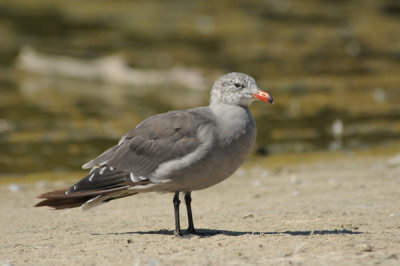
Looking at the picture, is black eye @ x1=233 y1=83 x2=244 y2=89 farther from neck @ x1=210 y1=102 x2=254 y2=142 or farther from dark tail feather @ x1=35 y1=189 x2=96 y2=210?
dark tail feather @ x1=35 y1=189 x2=96 y2=210

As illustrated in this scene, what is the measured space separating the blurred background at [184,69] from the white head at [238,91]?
20.2 ft

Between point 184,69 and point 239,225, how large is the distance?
13.4m

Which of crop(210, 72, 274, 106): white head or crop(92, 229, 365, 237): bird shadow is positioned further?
crop(210, 72, 274, 106): white head

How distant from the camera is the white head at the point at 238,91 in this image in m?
6.08

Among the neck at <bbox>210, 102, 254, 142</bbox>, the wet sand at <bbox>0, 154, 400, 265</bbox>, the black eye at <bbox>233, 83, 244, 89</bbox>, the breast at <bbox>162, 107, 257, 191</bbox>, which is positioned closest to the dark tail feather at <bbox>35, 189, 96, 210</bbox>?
the wet sand at <bbox>0, 154, 400, 265</bbox>

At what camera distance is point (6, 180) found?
10906 mm

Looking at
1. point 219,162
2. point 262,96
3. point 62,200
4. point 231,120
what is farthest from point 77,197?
point 262,96

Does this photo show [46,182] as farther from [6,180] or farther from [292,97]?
[292,97]

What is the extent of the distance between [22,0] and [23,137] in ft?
65.9

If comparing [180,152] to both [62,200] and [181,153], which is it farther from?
[62,200]

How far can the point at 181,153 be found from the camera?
5871mm

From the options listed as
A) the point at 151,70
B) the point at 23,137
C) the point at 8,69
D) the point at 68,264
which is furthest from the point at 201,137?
the point at 8,69

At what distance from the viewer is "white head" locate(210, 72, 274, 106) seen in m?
6.08

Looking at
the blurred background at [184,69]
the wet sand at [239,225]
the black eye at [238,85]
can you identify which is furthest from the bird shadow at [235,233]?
Result: the blurred background at [184,69]
